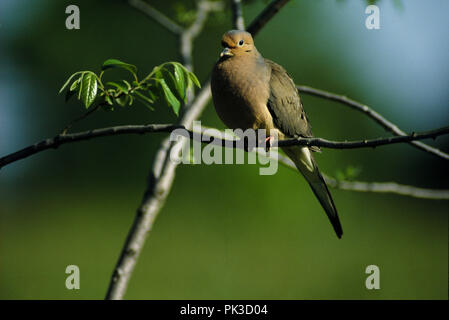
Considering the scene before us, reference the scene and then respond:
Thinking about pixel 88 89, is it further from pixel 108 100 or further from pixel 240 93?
pixel 240 93

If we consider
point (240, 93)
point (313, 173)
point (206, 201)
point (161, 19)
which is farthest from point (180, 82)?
point (206, 201)

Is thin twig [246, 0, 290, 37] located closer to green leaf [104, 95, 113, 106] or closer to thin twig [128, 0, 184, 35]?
thin twig [128, 0, 184, 35]

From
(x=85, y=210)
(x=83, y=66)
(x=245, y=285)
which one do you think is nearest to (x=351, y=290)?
(x=245, y=285)

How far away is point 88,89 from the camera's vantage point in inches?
91.4

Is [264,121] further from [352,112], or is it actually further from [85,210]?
[85,210]

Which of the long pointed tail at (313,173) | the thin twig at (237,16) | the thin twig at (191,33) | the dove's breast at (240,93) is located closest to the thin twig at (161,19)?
the thin twig at (191,33)

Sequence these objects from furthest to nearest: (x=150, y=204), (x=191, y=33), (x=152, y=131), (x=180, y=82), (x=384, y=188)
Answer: (x=191, y=33), (x=384, y=188), (x=150, y=204), (x=180, y=82), (x=152, y=131)

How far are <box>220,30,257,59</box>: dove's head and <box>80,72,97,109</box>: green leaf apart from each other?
3.66 feet

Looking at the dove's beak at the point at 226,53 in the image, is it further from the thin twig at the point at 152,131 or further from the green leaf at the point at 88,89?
the green leaf at the point at 88,89

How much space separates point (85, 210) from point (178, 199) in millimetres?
2199

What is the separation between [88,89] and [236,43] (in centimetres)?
126

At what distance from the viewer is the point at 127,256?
3.34 metres

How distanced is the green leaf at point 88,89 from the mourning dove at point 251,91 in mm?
1054

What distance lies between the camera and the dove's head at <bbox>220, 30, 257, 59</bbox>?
3.28 metres
